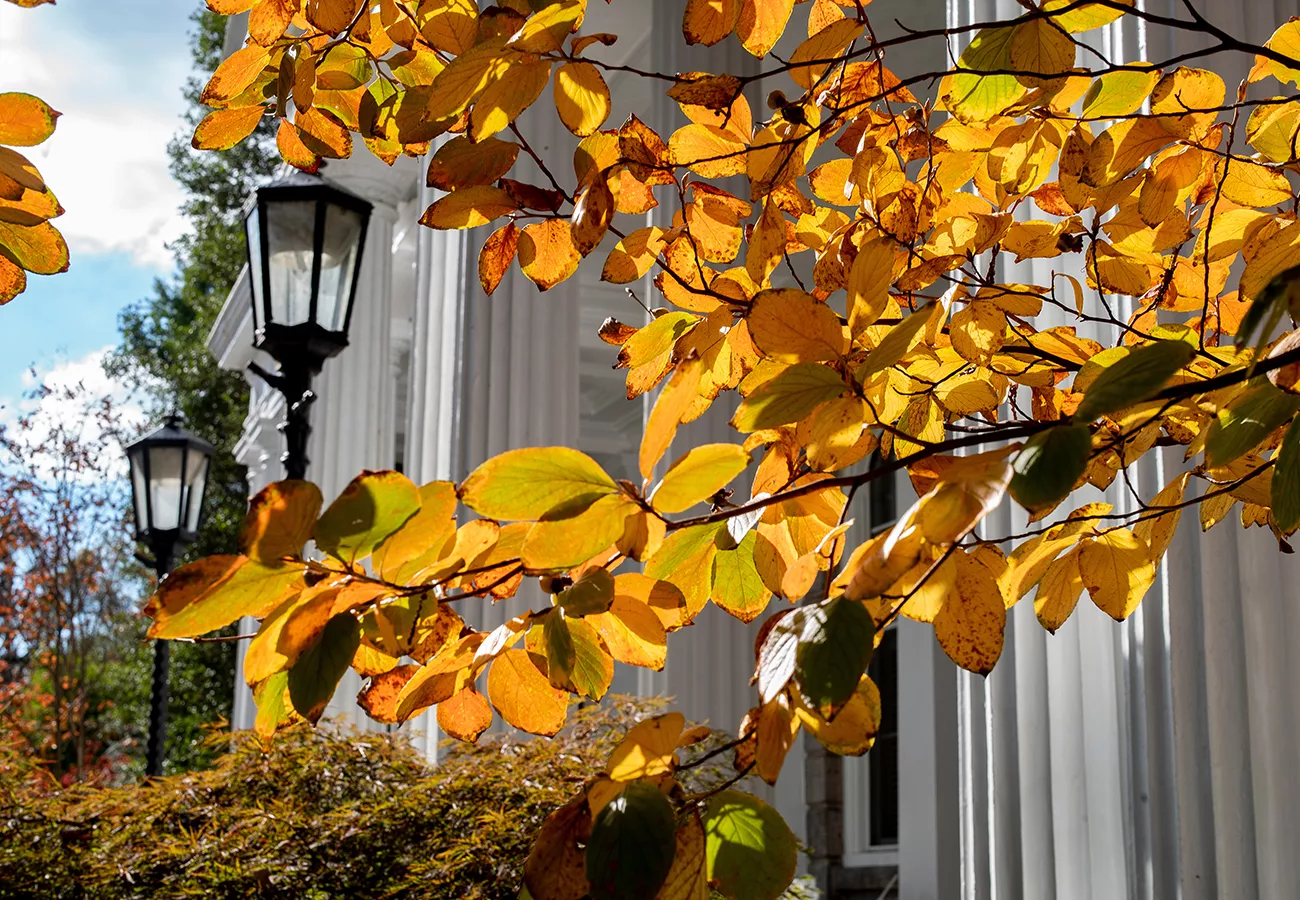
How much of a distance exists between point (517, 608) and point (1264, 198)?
3170 millimetres

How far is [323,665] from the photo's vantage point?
62 centimetres

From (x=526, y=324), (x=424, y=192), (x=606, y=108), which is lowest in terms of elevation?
(x=606, y=108)

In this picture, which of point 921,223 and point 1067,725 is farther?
point 1067,725

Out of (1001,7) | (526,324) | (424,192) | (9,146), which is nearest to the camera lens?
(9,146)

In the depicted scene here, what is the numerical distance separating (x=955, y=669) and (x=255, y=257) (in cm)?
354

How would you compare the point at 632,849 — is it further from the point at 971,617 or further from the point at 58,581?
the point at 58,581

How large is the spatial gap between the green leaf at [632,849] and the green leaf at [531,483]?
15cm

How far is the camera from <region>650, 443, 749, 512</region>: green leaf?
0.66m

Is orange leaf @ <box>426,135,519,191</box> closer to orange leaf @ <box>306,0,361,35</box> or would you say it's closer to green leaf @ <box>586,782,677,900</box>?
A: orange leaf @ <box>306,0,361,35</box>

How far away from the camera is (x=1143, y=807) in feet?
6.43

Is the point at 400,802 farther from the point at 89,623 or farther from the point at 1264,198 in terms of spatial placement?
the point at 89,623

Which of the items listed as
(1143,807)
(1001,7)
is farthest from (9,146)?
(1001,7)

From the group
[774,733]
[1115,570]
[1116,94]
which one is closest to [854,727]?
[774,733]

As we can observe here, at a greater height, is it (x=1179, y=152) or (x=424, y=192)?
(x=424, y=192)
